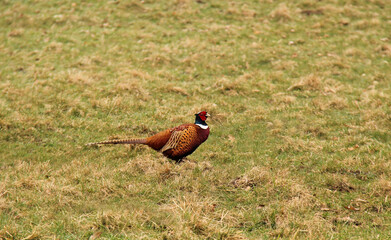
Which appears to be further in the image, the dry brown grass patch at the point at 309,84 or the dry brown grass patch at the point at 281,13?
the dry brown grass patch at the point at 281,13

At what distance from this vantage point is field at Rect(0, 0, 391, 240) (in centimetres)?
545

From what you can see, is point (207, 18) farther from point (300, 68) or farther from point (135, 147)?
point (135, 147)

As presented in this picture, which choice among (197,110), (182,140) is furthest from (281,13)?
(182,140)

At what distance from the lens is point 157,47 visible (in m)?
13.6

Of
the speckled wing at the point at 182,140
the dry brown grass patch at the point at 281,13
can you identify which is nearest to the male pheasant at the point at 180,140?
the speckled wing at the point at 182,140

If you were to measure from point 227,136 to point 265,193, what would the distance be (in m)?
2.63

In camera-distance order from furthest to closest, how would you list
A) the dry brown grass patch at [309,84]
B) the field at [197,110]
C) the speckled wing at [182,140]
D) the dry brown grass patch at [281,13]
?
the dry brown grass patch at [281,13], the dry brown grass patch at [309,84], the speckled wing at [182,140], the field at [197,110]

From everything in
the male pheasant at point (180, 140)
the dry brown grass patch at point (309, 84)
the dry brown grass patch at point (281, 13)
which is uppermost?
the male pheasant at point (180, 140)

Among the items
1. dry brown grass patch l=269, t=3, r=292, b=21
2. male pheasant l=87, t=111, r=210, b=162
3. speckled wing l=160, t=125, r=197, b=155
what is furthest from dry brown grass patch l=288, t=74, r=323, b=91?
dry brown grass patch l=269, t=3, r=292, b=21

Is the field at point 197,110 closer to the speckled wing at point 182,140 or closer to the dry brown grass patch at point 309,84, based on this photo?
the dry brown grass patch at point 309,84

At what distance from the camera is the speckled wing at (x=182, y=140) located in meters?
6.87

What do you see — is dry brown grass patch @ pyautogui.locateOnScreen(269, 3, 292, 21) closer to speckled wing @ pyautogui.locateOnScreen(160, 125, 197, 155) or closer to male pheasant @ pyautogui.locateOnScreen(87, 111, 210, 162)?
male pheasant @ pyautogui.locateOnScreen(87, 111, 210, 162)

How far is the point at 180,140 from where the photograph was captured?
6.88m

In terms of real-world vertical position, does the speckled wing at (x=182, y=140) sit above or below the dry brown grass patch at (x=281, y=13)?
above
